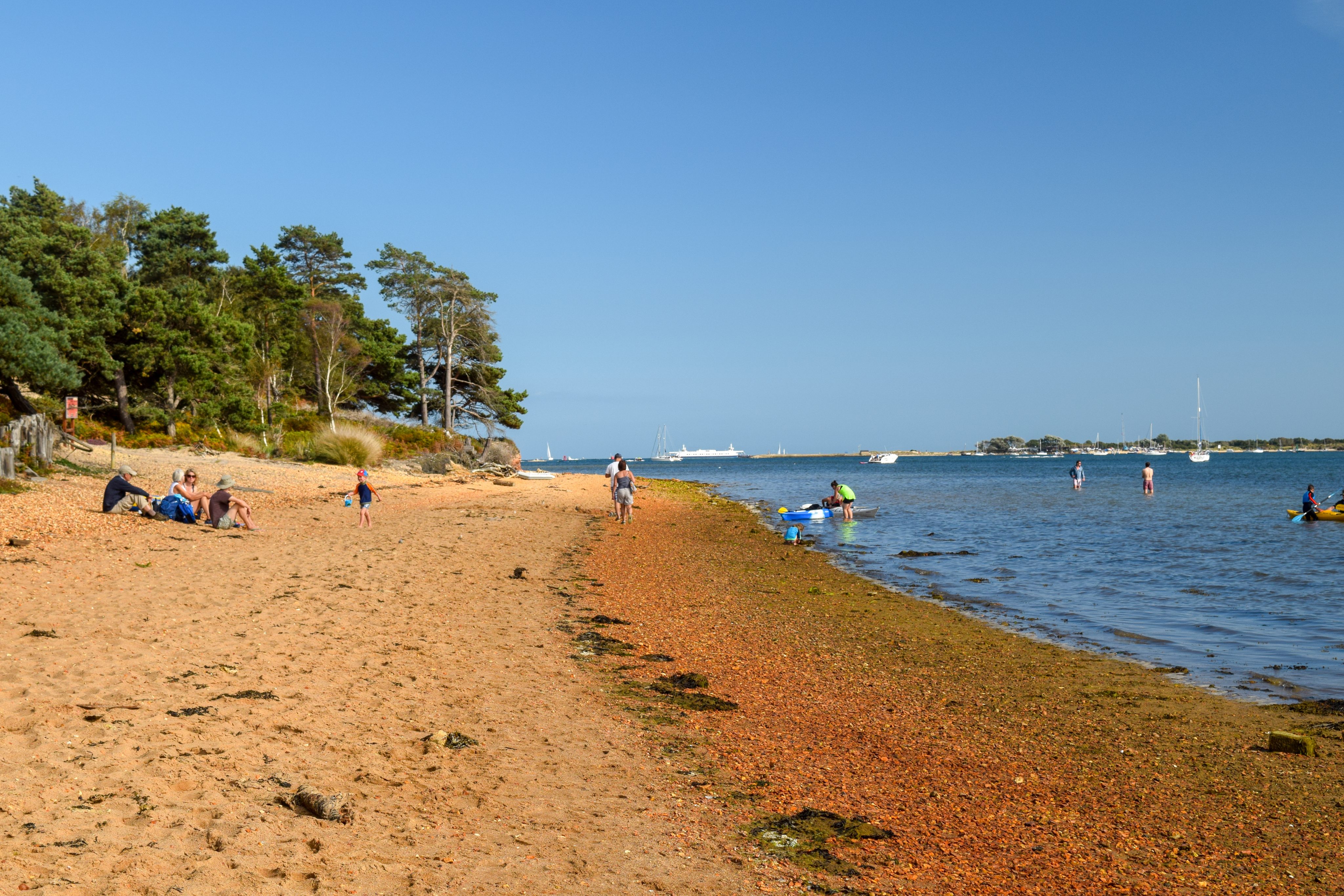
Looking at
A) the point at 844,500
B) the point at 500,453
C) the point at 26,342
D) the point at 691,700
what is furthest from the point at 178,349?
the point at 691,700

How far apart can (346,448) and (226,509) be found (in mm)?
20169

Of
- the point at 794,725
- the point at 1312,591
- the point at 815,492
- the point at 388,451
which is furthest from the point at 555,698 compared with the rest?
the point at 815,492

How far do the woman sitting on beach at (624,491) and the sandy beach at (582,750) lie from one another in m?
12.7

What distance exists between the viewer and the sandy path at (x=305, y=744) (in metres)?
3.96

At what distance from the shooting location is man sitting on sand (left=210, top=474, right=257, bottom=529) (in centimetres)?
1608

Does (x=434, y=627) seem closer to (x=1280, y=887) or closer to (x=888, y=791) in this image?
(x=888, y=791)

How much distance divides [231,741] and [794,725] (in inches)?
163

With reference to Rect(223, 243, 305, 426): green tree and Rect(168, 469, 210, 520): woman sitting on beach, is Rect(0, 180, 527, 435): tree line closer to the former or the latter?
Rect(223, 243, 305, 426): green tree

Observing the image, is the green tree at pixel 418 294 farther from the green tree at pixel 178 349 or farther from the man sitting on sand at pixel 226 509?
the man sitting on sand at pixel 226 509

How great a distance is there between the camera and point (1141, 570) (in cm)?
1769

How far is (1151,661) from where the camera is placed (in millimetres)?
9836

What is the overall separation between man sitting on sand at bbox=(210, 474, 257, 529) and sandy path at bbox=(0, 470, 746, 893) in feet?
14.7

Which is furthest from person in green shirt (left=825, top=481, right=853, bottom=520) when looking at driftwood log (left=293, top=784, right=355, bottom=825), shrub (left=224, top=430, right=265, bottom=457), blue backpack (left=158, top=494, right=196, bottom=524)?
driftwood log (left=293, top=784, right=355, bottom=825)

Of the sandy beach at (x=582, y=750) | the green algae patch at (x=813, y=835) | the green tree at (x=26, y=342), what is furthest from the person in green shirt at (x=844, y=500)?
the green algae patch at (x=813, y=835)
